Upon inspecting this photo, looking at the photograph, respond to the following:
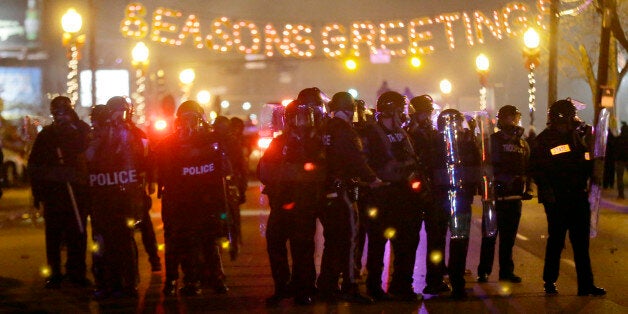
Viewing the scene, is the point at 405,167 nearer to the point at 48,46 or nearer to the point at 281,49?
the point at 281,49

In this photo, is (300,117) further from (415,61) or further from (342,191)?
(415,61)

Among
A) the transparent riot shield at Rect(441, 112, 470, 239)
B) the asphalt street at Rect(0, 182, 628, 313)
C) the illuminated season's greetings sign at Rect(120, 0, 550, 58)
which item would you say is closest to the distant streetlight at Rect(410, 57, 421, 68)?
the illuminated season's greetings sign at Rect(120, 0, 550, 58)

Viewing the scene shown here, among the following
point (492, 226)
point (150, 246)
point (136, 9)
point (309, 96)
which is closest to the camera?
point (309, 96)

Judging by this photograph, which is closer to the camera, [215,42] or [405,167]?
[405,167]

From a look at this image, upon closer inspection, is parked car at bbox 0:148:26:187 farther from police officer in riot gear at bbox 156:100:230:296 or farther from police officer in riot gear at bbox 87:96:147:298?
police officer in riot gear at bbox 156:100:230:296

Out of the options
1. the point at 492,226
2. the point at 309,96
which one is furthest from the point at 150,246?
the point at 492,226

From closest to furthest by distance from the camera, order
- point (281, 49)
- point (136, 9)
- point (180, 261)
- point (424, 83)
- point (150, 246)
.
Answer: point (180, 261) → point (150, 246) → point (136, 9) → point (281, 49) → point (424, 83)

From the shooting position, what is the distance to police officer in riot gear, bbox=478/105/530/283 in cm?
918

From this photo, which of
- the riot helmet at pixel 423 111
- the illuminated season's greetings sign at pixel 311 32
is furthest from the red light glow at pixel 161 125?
the riot helmet at pixel 423 111

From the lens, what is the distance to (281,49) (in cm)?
2647

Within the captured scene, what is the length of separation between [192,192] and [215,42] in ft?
60.9

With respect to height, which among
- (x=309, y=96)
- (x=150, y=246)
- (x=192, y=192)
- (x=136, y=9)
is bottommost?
(x=150, y=246)

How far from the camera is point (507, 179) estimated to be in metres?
9.15

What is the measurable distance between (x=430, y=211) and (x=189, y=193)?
7.80 ft
